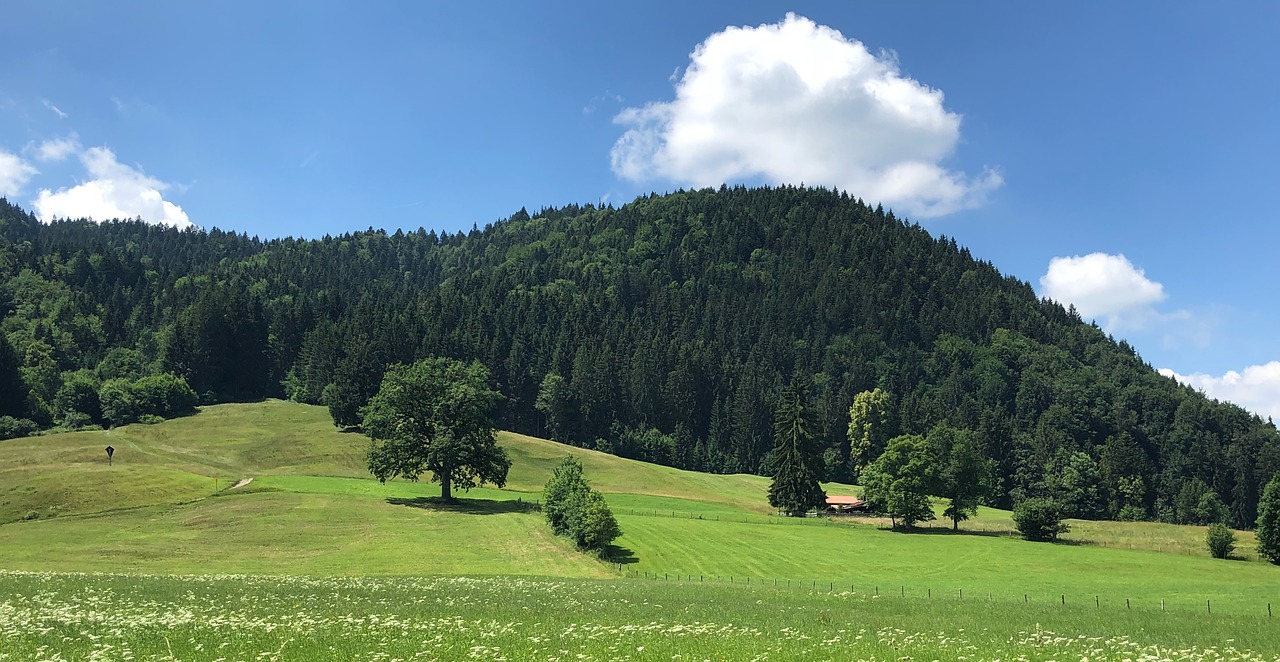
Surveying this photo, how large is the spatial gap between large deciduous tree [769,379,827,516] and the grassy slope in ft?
18.7

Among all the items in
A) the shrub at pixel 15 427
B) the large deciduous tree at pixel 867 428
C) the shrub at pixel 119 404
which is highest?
the large deciduous tree at pixel 867 428

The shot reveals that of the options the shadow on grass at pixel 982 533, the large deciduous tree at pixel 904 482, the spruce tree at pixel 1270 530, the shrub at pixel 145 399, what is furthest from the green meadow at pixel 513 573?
the shrub at pixel 145 399

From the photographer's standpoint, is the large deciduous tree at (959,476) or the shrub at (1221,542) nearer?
the shrub at (1221,542)

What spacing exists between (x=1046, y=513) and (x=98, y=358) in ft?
690

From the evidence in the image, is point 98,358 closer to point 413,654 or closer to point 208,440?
point 208,440

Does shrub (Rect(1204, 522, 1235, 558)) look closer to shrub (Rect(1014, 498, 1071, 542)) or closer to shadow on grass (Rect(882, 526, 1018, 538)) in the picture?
shrub (Rect(1014, 498, 1071, 542))

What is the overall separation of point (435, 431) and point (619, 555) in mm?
34305

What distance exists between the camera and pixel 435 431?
8775 cm

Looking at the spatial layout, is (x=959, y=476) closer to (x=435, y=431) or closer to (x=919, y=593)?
(x=919, y=593)

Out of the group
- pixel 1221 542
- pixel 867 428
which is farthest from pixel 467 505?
pixel 867 428

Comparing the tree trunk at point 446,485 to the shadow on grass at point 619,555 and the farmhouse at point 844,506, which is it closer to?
the shadow on grass at point 619,555

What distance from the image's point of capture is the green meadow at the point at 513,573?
18.1m

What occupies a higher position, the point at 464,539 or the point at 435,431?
the point at 435,431

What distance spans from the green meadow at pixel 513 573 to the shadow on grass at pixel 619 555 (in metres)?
0.34
